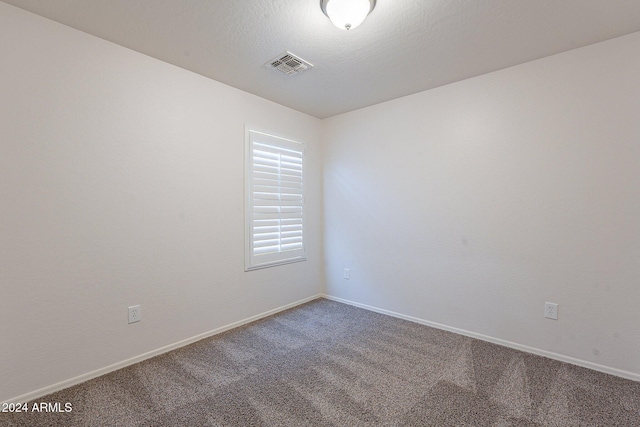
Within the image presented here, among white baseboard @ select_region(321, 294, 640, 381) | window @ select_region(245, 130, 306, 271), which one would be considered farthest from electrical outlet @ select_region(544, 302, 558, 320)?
window @ select_region(245, 130, 306, 271)

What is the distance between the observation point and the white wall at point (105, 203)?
176 centimetres

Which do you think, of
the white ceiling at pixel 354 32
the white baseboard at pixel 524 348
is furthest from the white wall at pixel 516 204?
the white ceiling at pixel 354 32

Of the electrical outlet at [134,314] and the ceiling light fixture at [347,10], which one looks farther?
the electrical outlet at [134,314]

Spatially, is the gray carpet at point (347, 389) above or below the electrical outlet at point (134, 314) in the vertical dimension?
below

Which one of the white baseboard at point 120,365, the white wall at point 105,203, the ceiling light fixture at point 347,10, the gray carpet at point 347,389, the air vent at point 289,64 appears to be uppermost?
the air vent at point 289,64

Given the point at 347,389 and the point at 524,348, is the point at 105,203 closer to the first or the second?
the point at 347,389

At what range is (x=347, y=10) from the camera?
1646 millimetres

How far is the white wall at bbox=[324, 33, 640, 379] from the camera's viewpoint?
2.05m

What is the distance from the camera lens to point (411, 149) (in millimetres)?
3059

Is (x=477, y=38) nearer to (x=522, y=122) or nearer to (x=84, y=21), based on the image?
(x=522, y=122)

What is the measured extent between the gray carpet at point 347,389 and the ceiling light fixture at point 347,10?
7.68 ft

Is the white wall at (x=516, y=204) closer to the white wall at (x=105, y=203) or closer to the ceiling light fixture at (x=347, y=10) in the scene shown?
the ceiling light fixture at (x=347, y=10)

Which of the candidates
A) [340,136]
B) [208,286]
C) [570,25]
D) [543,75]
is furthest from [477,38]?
[208,286]

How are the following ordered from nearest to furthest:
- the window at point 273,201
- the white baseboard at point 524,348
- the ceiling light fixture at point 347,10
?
the ceiling light fixture at point 347,10, the white baseboard at point 524,348, the window at point 273,201
